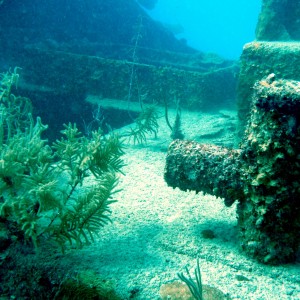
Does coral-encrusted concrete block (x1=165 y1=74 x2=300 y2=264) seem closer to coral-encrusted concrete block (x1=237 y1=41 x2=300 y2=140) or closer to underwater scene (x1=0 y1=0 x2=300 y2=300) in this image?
underwater scene (x1=0 y1=0 x2=300 y2=300)

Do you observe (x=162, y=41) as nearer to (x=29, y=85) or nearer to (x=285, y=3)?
(x=29, y=85)

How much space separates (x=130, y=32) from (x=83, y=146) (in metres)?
17.6

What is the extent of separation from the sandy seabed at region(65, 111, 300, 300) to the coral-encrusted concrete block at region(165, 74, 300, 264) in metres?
0.22

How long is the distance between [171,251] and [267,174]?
4.22ft

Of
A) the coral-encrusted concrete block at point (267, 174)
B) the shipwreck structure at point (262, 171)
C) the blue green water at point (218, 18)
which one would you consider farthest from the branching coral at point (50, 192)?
the blue green water at point (218, 18)

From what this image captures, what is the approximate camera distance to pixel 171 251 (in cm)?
287

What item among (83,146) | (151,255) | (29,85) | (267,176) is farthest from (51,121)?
(267,176)

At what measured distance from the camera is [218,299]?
87.8 inches

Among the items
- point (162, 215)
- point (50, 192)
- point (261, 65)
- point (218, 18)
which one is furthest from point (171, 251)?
point (218, 18)

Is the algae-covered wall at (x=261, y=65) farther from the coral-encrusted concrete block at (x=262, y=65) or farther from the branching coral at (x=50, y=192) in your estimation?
the branching coral at (x=50, y=192)

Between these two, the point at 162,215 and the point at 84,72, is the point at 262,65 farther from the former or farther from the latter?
the point at 84,72

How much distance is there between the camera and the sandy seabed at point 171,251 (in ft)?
7.79

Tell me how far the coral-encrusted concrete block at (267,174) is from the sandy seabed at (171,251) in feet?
0.73

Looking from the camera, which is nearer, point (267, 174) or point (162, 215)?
point (267, 174)
